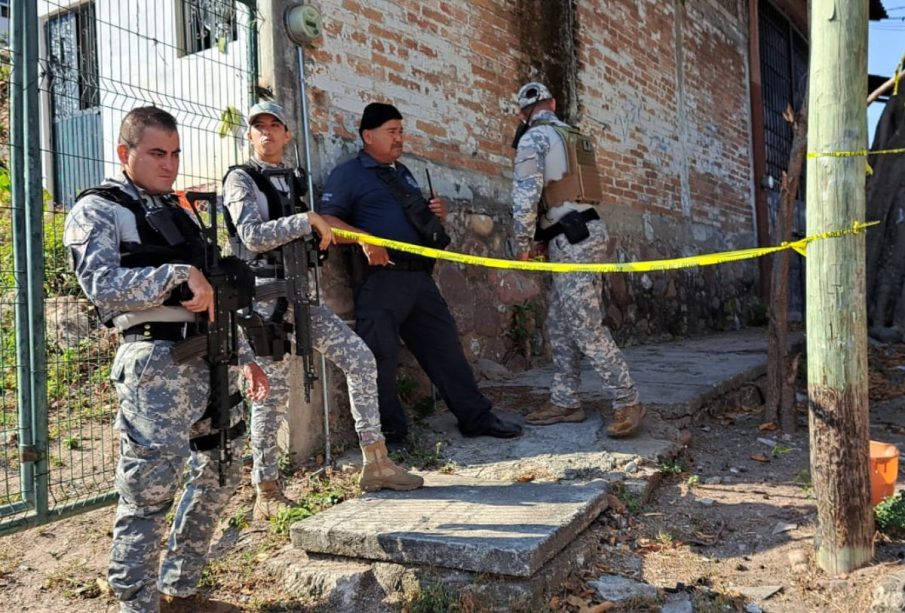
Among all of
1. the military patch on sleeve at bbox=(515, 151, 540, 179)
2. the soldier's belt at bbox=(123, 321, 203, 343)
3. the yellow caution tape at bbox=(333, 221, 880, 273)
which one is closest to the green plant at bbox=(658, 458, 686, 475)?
the yellow caution tape at bbox=(333, 221, 880, 273)

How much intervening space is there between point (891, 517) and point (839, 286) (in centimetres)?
98

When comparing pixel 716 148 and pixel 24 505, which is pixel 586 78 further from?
pixel 24 505

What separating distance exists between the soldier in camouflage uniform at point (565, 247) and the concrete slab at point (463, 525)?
0.83 meters

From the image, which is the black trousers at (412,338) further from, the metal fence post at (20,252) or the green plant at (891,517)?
the green plant at (891,517)

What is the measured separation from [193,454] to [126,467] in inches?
14.0

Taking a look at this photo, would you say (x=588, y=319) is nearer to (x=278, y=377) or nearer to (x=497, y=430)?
(x=497, y=430)

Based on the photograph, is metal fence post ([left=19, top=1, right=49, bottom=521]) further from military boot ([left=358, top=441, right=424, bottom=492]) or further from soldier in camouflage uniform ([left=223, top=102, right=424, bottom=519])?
military boot ([left=358, top=441, right=424, bottom=492])

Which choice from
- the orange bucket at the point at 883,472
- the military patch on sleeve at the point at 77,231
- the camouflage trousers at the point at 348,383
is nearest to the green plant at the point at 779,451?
the orange bucket at the point at 883,472

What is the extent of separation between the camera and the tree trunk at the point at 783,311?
4.56 m

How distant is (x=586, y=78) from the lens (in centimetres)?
685

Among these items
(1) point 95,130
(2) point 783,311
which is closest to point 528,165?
(2) point 783,311

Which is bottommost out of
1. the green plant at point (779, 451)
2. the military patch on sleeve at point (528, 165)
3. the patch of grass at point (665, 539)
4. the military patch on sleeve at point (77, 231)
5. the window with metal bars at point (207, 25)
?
the patch of grass at point (665, 539)

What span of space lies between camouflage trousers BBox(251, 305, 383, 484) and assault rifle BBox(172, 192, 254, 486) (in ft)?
2.50

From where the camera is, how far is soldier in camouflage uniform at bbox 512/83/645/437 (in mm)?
4160
